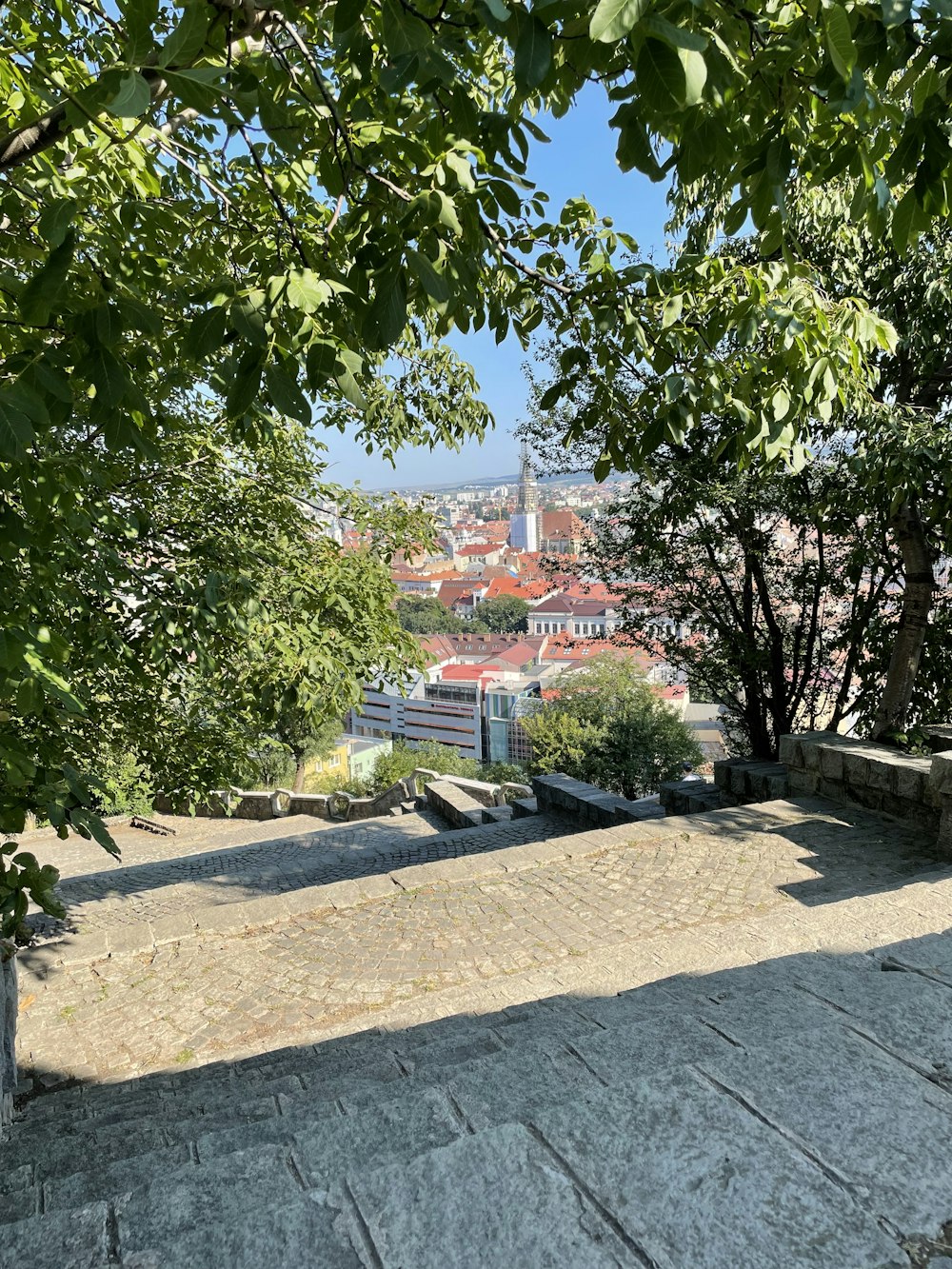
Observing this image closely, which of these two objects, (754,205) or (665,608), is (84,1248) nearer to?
(754,205)

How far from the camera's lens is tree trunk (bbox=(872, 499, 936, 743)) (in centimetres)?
730

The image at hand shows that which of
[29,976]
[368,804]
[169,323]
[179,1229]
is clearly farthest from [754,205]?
[368,804]

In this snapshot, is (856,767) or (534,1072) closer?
(534,1072)

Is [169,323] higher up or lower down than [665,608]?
higher up

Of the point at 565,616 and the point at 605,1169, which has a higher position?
the point at 565,616

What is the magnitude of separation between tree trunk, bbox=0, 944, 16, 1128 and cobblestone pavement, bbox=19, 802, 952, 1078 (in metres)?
0.20

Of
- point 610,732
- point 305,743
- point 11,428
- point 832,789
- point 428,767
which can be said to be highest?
point 11,428

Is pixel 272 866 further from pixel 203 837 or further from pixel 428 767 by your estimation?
pixel 428 767

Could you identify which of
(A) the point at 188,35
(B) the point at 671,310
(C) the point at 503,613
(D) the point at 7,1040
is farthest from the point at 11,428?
(C) the point at 503,613

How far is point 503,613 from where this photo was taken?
72.1 metres

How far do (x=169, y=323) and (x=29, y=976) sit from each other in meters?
3.97

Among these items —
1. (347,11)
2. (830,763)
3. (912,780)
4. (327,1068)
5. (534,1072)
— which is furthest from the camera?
(830,763)

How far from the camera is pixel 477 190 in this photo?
231cm

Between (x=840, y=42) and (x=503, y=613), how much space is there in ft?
232
